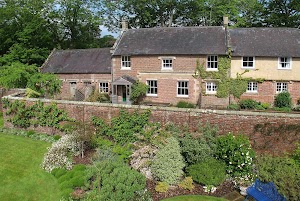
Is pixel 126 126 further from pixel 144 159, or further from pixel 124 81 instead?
pixel 124 81

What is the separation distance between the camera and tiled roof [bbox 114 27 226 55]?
2728 centimetres

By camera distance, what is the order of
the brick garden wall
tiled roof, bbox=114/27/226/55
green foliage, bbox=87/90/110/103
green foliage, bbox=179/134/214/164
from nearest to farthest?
green foliage, bbox=179/134/214/164
the brick garden wall
tiled roof, bbox=114/27/226/55
green foliage, bbox=87/90/110/103

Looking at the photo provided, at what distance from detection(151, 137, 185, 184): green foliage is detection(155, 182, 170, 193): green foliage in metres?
0.21

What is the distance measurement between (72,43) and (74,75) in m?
15.3

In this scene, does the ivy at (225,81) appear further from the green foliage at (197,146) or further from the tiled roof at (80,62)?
the green foliage at (197,146)

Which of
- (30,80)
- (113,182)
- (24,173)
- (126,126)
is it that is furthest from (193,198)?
(30,80)

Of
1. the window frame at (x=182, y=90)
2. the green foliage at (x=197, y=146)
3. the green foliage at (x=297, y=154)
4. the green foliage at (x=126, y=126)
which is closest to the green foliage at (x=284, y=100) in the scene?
the window frame at (x=182, y=90)

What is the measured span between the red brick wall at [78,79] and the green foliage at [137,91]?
4.34 metres

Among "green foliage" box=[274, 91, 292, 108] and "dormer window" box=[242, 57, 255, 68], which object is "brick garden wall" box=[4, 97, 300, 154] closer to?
"green foliage" box=[274, 91, 292, 108]

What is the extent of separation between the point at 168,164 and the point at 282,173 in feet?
16.3

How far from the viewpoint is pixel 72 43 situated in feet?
154

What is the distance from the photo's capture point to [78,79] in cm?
3338

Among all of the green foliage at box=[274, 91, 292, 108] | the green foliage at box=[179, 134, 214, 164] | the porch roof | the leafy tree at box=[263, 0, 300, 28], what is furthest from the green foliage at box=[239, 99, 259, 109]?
the leafy tree at box=[263, 0, 300, 28]

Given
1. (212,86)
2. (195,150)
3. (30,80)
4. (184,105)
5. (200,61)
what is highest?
(200,61)
